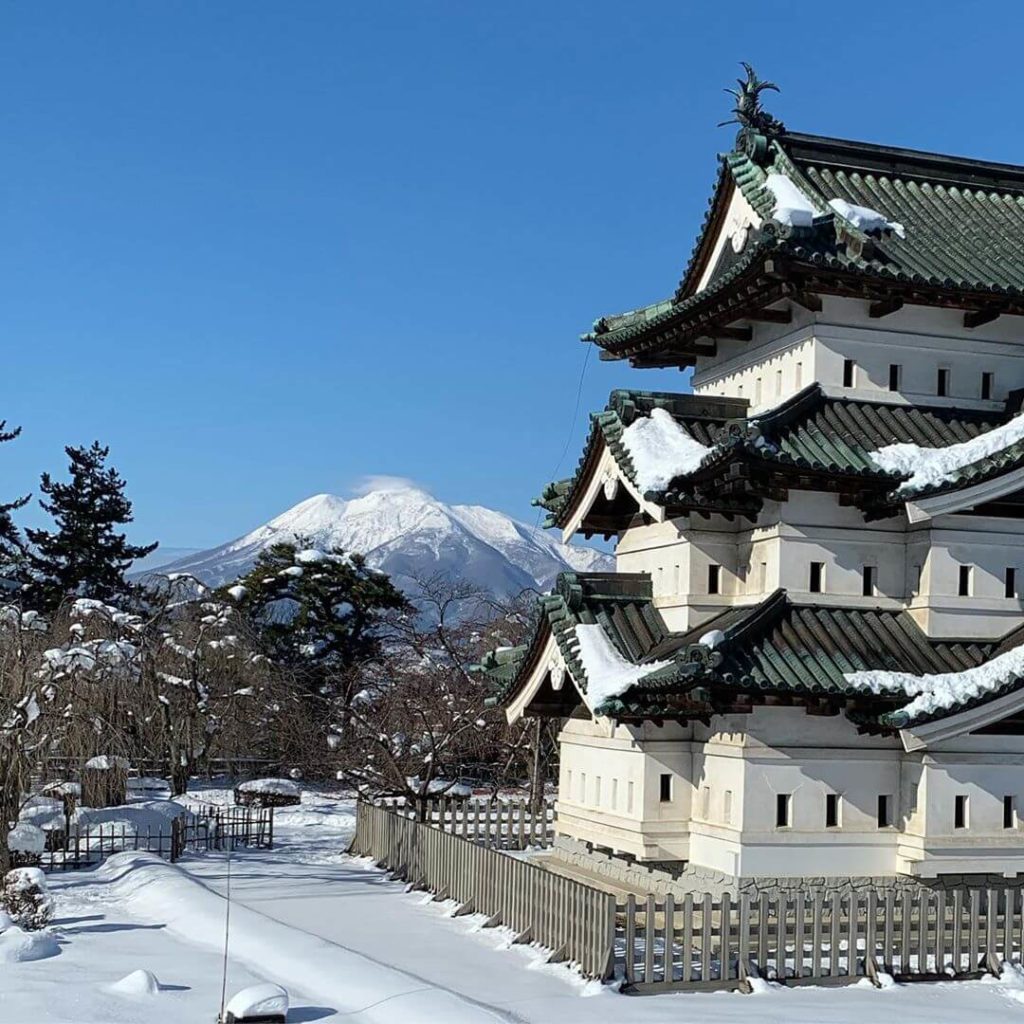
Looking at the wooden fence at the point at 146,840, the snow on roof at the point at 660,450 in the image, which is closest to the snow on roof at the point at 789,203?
the snow on roof at the point at 660,450

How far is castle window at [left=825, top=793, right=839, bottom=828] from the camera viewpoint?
1702 cm

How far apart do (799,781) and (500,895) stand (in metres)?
4.21

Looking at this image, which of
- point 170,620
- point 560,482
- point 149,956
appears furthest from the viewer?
point 170,620

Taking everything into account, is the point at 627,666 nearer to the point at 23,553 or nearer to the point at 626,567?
the point at 626,567

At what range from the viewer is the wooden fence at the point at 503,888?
1442 centimetres

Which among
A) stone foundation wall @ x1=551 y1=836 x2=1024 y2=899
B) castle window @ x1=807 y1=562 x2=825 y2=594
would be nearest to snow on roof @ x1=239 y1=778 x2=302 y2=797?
stone foundation wall @ x1=551 y1=836 x2=1024 y2=899

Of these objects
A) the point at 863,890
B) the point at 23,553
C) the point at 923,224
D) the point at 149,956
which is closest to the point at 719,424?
the point at 923,224

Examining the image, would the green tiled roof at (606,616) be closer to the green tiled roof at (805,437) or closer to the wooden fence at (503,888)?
the green tiled roof at (805,437)

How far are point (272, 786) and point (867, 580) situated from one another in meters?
25.6

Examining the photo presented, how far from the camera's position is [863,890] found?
16719 millimetres

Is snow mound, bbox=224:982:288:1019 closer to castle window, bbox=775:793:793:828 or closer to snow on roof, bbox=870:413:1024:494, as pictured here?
castle window, bbox=775:793:793:828

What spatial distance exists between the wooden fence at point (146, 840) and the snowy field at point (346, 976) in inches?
147

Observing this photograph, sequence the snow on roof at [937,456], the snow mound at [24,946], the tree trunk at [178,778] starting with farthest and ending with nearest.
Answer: the tree trunk at [178,778] → the snow on roof at [937,456] → the snow mound at [24,946]

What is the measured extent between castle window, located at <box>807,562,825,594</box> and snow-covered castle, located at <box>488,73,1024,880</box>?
22mm
